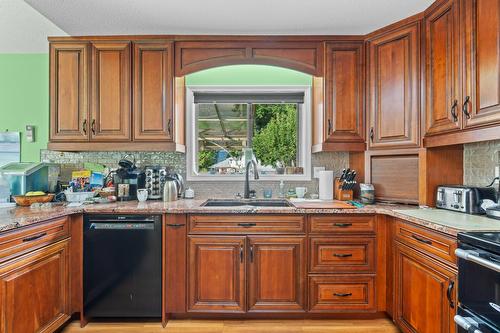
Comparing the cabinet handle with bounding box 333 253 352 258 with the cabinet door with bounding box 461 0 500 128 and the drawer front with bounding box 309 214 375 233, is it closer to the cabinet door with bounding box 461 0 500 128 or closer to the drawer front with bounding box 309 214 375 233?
the drawer front with bounding box 309 214 375 233

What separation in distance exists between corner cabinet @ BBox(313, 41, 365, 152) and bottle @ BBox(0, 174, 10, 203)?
274 cm

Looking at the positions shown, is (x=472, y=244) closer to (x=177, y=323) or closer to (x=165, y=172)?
(x=177, y=323)

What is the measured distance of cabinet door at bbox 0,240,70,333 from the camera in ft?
5.36

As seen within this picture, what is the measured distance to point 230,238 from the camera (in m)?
2.28

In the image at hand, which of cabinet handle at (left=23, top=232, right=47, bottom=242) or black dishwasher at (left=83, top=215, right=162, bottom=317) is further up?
cabinet handle at (left=23, top=232, right=47, bottom=242)

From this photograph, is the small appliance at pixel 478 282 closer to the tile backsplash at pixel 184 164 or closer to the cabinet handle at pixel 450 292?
the cabinet handle at pixel 450 292

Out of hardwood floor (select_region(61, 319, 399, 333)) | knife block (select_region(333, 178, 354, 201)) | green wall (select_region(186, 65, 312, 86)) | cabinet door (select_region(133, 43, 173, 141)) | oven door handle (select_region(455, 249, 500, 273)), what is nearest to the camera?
oven door handle (select_region(455, 249, 500, 273))

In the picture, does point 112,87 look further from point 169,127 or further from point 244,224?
point 244,224

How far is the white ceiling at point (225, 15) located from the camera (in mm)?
2160

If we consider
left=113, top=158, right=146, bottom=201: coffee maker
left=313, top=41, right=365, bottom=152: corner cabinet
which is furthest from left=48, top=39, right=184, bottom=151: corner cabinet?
left=313, top=41, right=365, bottom=152: corner cabinet

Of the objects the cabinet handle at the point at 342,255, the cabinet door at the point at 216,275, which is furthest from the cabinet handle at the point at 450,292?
the cabinet door at the point at 216,275

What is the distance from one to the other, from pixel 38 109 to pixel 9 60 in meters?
0.58

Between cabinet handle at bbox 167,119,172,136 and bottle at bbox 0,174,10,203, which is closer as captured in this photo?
bottle at bbox 0,174,10,203

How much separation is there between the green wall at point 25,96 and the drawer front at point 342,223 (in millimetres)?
2892
